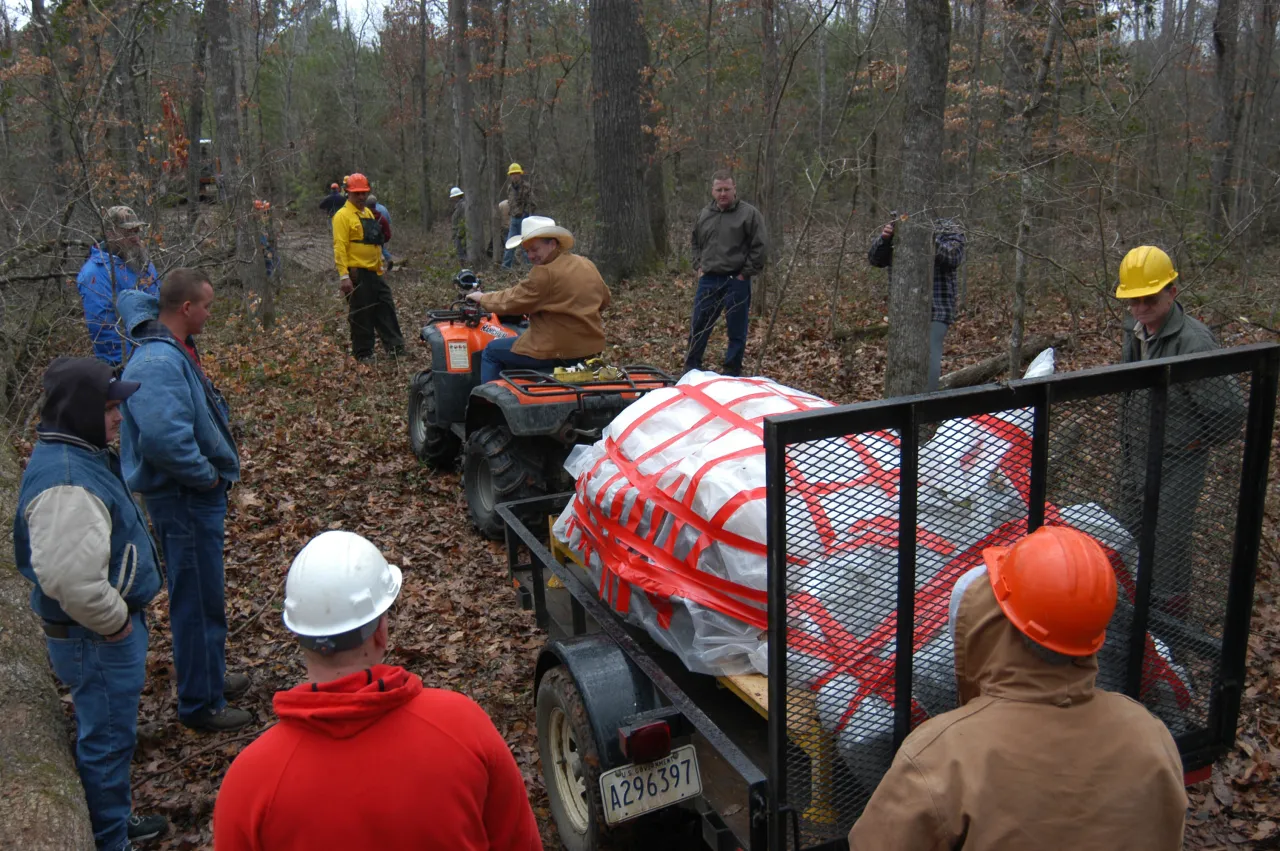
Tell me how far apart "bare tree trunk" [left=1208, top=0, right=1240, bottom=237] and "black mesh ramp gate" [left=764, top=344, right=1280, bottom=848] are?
1382 centimetres

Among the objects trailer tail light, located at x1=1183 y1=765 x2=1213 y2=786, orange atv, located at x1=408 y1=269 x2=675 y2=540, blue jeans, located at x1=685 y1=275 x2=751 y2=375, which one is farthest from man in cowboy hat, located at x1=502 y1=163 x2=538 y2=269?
trailer tail light, located at x1=1183 y1=765 x2=1213 y2=786

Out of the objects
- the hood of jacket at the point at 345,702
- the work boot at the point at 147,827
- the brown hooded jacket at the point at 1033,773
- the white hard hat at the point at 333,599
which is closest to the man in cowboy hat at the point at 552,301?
the work boot at the point at 147,827

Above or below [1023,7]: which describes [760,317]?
below

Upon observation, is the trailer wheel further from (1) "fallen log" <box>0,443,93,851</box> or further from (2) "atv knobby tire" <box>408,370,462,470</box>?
(2) "atv knobby tire" <box>408,370,462,470</box>

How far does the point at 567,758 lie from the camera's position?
368cm

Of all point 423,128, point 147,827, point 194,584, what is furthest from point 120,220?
point 423,128

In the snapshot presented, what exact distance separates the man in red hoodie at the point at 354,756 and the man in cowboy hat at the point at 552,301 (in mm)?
4388

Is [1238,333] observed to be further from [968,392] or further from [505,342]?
[968,392]

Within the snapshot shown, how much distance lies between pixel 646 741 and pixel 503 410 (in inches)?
120

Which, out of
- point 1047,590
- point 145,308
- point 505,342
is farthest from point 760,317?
point 1047,590

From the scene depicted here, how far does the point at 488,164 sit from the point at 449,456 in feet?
44.1

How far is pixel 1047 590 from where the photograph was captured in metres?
1.78

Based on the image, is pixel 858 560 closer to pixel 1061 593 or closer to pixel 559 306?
pixel 1061 593

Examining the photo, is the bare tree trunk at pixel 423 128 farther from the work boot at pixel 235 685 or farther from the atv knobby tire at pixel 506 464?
the work boot at pixel 235 685
